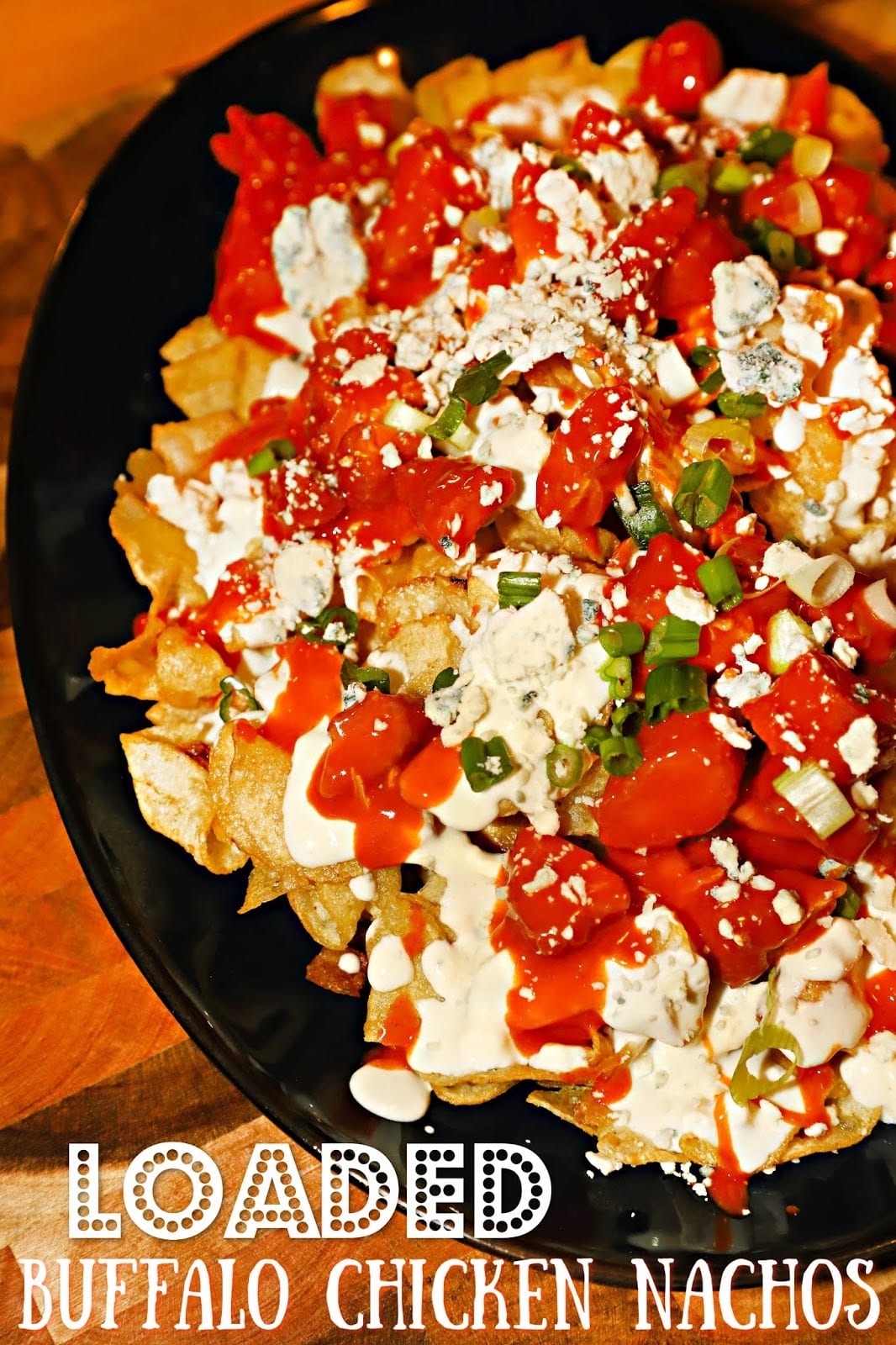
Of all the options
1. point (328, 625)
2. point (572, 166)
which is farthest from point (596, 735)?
point (572, 166)

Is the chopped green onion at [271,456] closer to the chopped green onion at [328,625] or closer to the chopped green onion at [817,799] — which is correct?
the chopped green onion at [328,625]

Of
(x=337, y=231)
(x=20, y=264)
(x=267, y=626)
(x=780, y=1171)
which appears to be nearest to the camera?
(x=780, y=1171)

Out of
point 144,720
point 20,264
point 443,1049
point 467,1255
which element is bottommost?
A: point 467,1255

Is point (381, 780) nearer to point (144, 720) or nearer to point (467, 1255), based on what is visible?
point (144, 720)

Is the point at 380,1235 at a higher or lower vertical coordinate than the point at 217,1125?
lower

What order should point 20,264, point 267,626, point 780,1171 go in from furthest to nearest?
point 20,264 < point 267,626 < point 780,1171

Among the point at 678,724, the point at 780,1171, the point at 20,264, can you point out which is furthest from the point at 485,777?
the point at 20,264

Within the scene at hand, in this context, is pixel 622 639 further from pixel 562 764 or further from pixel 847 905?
pixel 847 905

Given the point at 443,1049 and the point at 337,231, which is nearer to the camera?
the point at 443,1049
